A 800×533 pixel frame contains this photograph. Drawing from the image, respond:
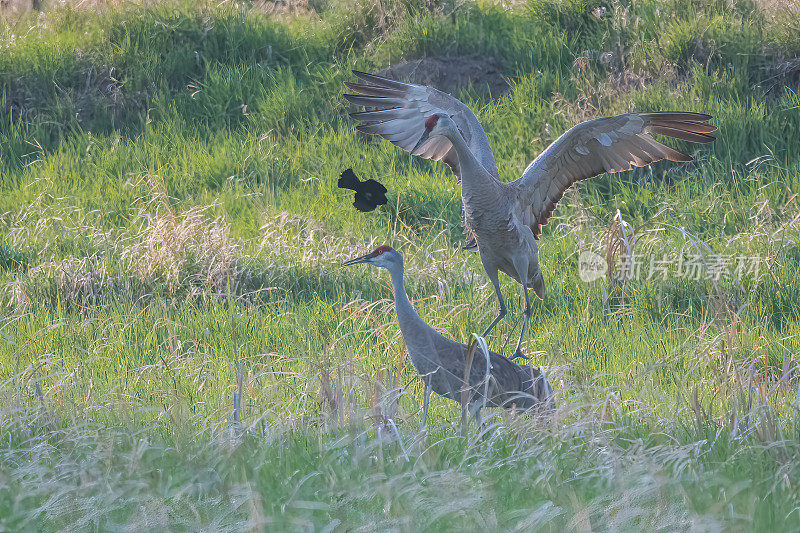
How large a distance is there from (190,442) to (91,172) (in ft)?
19.9

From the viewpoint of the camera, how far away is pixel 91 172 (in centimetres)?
939

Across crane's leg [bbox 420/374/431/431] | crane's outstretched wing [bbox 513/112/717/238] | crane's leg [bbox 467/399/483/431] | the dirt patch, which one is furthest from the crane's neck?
the dirt patch

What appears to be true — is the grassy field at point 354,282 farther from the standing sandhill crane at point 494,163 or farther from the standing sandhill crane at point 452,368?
the standing sandhill crane at point 494,163

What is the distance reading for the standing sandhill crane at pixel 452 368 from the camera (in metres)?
4.43

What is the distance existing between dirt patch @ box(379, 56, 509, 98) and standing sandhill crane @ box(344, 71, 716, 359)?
4.42 metres

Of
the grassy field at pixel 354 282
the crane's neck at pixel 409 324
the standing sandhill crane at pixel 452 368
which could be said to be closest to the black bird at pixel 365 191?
the standing sandhill crane at pixel 452 368

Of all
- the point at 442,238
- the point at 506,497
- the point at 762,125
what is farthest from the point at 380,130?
the point at 762,125

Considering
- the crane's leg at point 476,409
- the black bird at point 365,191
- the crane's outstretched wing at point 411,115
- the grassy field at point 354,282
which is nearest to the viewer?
the grassy field at point 354,282

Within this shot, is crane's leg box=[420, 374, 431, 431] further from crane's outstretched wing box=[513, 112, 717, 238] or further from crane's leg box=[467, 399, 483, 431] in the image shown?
crane's outstretched wing box=[513, 112, 717, 238]

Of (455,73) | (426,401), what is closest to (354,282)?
(426,401)

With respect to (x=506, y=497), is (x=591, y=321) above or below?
below

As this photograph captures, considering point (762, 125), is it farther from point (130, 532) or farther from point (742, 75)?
point (130, 532)

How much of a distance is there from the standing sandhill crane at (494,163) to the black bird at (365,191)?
33cm

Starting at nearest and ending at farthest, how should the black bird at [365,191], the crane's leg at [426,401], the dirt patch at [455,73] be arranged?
the crane's leg at [426,401], the black bird at [365,191], the dirt patch at [455,73]
